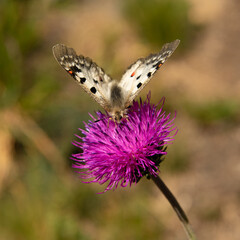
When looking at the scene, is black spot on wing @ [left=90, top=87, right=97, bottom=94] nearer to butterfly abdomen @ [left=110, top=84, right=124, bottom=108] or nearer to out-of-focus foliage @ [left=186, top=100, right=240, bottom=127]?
butterfly abdomen @ [left=110, top=84, right=124, bottom=108]

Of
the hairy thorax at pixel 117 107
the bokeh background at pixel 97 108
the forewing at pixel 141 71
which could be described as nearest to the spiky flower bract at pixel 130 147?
the hairy thorax at pixel 117 107

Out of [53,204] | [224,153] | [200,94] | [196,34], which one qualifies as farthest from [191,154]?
[196,34]

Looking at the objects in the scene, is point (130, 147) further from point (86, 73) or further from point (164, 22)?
point (164, 22)

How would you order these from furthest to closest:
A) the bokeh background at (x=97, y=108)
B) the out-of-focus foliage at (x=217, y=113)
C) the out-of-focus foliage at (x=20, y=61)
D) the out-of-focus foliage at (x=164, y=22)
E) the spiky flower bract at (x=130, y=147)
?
the out-of-focus foliage at (x=164, y=22) → the out-of-focus foliage at (x=20, y=61) → the out-of-focus foliage at (x=217, y=113) → the bokeh background at (x=97, y=108) → the spiky flower bract at (x=130, y=147)

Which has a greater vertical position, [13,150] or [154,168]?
[13,150]

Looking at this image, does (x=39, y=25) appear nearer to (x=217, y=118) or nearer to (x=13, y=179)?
(x=13, y=179)

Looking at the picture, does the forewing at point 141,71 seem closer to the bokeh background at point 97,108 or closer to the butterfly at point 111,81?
the butterfly at point 111,81
